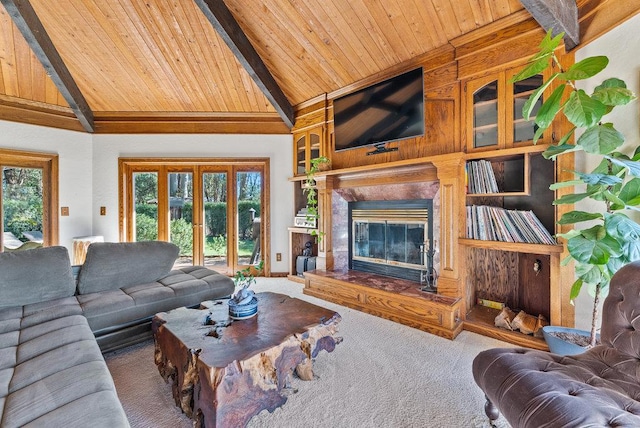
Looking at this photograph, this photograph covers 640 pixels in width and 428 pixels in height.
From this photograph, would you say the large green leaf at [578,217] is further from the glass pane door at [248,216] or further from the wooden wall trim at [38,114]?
the wooden wall trim at [38,114]

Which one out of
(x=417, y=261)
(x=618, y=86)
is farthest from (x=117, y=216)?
(x=618, y=86)

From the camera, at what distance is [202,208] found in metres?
4.61

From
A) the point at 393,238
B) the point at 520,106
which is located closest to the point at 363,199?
the point at 393,238

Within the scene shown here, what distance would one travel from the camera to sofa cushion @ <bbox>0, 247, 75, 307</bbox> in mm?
2070

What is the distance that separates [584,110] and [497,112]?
3.33 ft

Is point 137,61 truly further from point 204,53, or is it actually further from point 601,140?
point 601,140

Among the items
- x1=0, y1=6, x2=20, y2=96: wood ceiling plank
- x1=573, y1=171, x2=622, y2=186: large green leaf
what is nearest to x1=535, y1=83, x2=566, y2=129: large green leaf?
x1=573, y1=171, x2=622, y2=186: large green leaf

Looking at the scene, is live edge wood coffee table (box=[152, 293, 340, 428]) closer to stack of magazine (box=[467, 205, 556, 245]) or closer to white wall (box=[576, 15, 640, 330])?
stack of magazine (box=[467, 205, 556, 245])

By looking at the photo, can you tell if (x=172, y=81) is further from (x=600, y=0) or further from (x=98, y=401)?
(x=600, y=0)

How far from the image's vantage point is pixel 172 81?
404 cm

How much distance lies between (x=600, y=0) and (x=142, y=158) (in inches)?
209

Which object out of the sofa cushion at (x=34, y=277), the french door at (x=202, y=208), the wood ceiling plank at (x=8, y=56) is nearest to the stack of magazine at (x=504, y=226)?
the french door at (x=202, y=208)

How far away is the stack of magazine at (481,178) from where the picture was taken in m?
2.53

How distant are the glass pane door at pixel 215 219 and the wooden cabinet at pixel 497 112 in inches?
139
